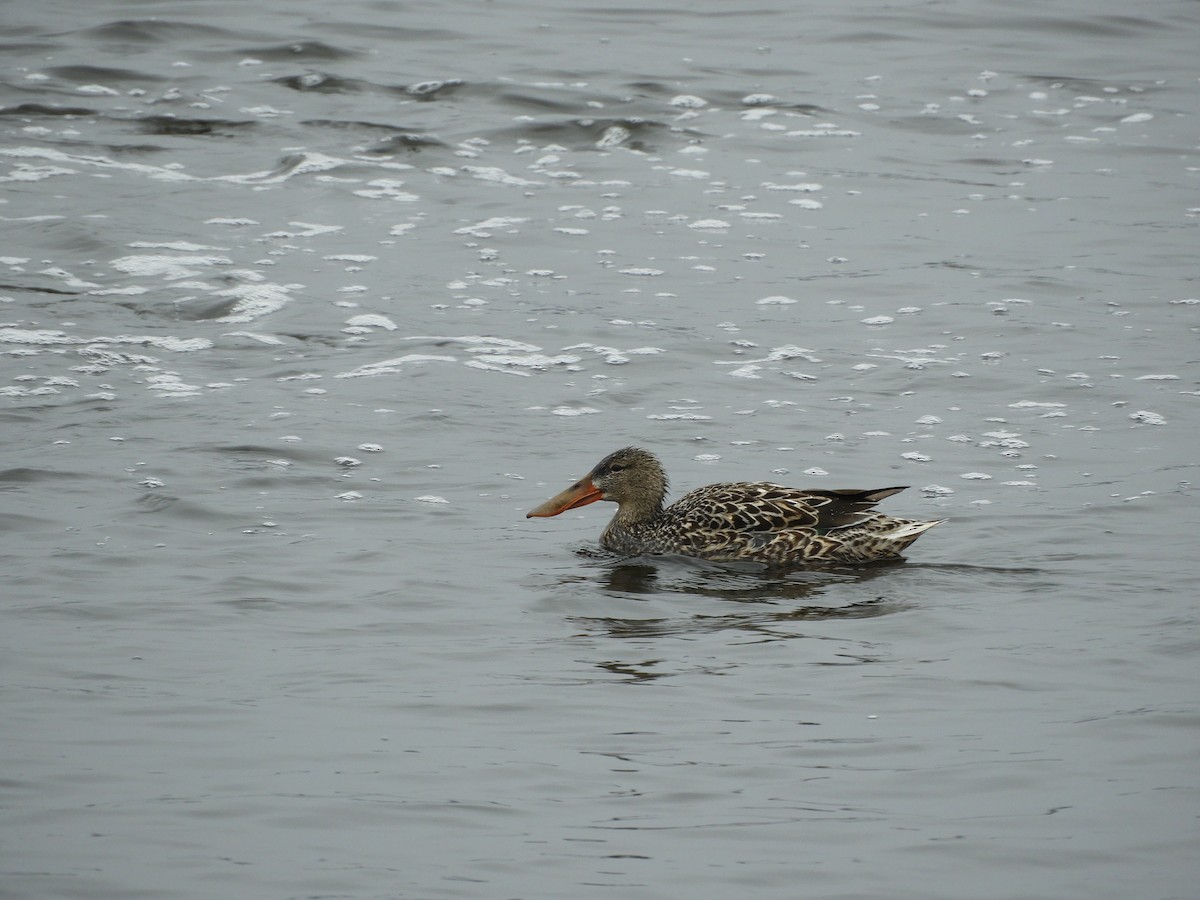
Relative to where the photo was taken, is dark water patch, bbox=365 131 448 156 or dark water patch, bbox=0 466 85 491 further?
dark water patch, bbox=365 131 448 156

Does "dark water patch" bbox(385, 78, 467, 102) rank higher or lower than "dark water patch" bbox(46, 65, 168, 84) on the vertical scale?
lower

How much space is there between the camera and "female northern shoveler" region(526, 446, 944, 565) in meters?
9.05

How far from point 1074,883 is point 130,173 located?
13669 mm

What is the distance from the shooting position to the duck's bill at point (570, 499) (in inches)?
375

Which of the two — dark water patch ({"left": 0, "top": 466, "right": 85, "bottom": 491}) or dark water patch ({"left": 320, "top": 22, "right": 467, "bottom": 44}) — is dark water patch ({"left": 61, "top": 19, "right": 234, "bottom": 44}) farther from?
dark water patch ({"left": 0, "top": 466, "right": 85, "bottom": 491})

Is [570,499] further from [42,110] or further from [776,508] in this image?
[42,110]

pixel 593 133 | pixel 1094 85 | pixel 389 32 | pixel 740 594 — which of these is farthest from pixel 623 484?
pixel 389 32

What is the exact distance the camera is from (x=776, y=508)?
9.23 m

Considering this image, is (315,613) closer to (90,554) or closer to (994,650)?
(90,554)

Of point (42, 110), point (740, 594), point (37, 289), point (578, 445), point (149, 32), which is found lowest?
point (740, 594)

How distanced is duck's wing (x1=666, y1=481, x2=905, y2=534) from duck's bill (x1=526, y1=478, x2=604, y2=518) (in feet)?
1.98

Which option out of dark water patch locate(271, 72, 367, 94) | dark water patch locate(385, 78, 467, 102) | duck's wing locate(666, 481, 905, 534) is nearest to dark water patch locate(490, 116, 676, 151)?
dark water patch locate(385, 78, 467, 102)

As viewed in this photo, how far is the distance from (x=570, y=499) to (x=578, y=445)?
1246 mm

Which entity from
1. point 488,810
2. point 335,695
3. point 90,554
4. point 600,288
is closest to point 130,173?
point 600,288
